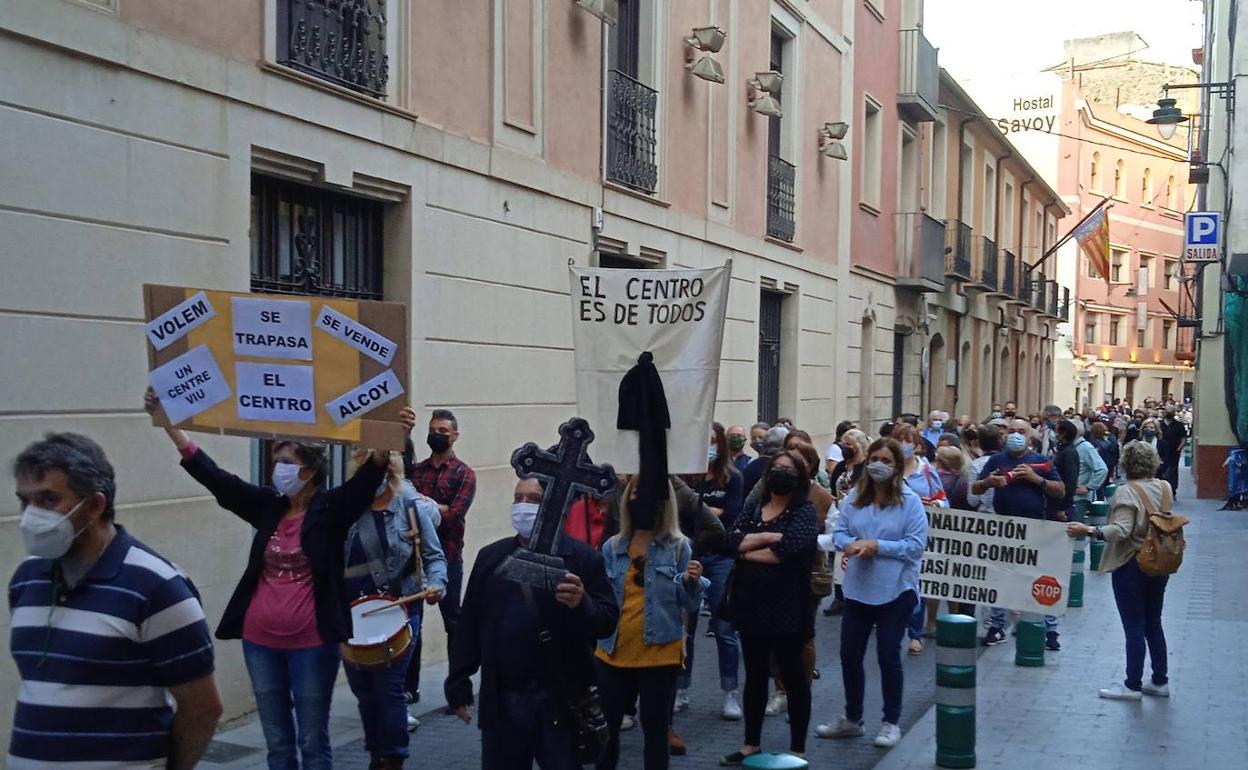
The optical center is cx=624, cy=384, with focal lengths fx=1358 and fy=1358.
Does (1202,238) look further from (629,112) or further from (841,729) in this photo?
(841,729)

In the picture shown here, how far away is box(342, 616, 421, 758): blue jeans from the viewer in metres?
6.70

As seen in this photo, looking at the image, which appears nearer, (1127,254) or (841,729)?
(841,729)

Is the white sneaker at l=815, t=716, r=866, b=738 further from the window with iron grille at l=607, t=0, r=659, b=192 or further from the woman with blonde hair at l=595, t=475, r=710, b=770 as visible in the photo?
the window with iron grille at l=607, t=0, r=659, b=192

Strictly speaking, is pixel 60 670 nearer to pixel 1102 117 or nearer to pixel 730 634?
pixel 730 634

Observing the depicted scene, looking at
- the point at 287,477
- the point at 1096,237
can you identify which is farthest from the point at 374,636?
the point at 1096,237

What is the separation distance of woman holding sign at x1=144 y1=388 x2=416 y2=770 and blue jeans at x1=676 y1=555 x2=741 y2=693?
3.02 meters

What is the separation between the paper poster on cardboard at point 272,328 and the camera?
18.3ft

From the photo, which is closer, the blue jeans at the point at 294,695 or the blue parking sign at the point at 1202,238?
the blue jeans at the point at 294,695

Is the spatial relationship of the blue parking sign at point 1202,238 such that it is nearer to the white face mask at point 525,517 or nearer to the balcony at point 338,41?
the balcony at point 338,41

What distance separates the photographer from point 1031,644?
34.5 ft

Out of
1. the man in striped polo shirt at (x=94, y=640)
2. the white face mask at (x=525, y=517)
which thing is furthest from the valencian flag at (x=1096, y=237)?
the man in striped polo shirt at (x=94, y=640)

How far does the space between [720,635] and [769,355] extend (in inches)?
414

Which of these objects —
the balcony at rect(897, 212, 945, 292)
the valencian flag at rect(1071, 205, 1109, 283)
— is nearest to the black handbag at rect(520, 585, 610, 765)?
the balcony at rect(897, 212, 945, 292)

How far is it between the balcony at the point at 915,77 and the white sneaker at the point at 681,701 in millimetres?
17825
